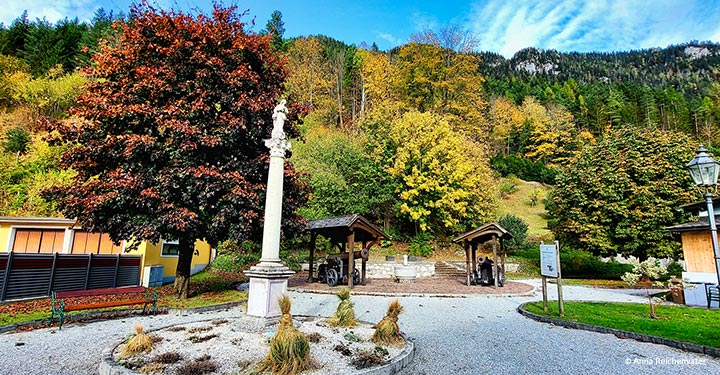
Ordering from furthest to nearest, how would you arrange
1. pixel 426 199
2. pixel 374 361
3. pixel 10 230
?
pixel 426 199 < pixel 10 230 < pixel 374 361

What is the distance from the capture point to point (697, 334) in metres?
6.83

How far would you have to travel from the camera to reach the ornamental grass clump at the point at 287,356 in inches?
171

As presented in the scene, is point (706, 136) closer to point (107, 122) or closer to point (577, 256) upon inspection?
point (577, 256)

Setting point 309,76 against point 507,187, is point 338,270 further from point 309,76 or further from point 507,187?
point 507,187

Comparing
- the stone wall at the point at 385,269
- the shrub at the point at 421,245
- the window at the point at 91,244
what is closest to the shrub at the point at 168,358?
the window at the point at 91,244

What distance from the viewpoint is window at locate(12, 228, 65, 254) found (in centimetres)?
1285

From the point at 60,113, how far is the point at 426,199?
3098 cm

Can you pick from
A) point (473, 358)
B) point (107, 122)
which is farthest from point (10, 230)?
point (473, 358)

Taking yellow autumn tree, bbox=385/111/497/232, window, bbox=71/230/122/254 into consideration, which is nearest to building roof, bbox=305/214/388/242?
yellow autumn tree, bbox=385/111/497/232

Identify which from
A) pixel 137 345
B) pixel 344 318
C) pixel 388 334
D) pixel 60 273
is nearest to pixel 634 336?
pixel 388 334

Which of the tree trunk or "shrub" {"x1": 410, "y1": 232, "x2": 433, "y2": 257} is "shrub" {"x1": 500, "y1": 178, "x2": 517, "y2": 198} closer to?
"shrub" {"x1": 410, "y1": 232, "x2": 433, "y2": 257}

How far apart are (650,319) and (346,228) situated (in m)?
9.99

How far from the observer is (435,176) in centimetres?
2280

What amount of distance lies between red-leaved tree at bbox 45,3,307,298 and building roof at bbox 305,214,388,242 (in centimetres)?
470
